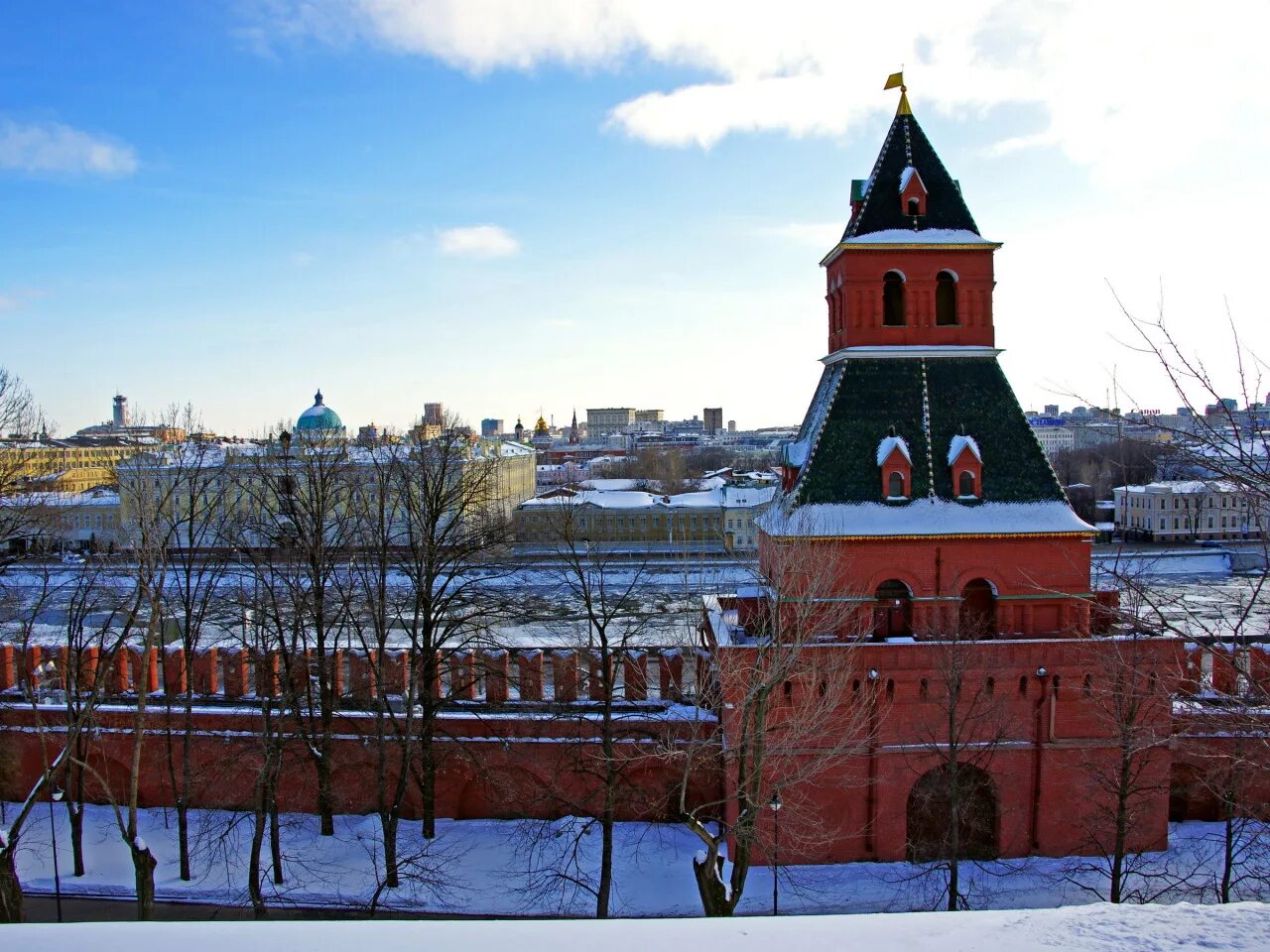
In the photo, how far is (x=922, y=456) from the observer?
14.8m

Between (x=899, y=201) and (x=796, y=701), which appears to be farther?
(x=899, y=201)

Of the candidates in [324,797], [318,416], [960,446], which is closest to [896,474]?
[960,446]

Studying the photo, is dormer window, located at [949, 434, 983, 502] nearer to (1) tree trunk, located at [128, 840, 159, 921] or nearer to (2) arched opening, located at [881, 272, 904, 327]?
(2) arched opening, located at [881, 272, 904, 327]

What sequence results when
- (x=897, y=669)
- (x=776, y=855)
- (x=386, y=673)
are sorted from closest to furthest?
(x=776, y=855)
(x=897, y=669)
(x=386, y=673)

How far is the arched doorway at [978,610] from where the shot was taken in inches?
566

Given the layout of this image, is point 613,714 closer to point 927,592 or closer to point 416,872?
point 416,872

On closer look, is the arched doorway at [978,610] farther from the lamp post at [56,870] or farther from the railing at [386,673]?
the lamp post at [56,870]

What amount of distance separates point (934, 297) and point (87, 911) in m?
17.1

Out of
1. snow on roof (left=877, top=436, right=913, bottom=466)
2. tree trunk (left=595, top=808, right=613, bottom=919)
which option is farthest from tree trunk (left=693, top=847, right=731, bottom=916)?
snow on roof (left=877, top=436, right=913, bottom=466)

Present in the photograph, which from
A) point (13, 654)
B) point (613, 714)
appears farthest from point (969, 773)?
point (13, 654)

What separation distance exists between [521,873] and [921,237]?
12.7m

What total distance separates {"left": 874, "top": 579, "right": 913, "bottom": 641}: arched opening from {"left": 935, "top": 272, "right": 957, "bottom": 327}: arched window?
4723 millimetres

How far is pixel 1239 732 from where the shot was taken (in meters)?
7.65

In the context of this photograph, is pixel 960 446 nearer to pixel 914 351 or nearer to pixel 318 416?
pixel 914 351
